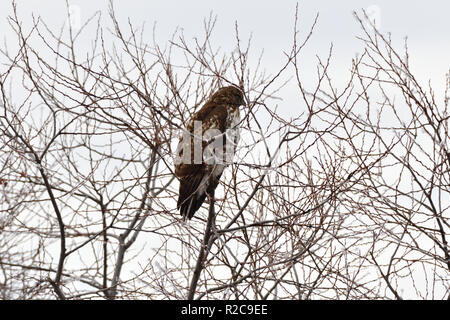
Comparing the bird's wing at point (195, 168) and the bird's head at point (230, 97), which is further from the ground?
the bird's head at point (230, 97)

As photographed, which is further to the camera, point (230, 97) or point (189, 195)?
point (230, 97)

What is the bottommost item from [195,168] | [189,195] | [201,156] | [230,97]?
[189,195]

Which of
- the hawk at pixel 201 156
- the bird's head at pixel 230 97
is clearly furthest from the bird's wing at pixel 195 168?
the bird's head at pixel 230 97

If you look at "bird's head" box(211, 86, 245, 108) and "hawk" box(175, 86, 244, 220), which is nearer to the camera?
"hawk" box(175, 86, 244, 220)

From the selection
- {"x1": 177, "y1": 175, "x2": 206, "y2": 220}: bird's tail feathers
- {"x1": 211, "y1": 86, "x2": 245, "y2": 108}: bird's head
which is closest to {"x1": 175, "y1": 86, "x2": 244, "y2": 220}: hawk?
{"x1": 177, "y1": 175, "x2": 206, "y2": 220}: bird's tail feathers

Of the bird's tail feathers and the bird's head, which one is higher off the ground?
the bird's head

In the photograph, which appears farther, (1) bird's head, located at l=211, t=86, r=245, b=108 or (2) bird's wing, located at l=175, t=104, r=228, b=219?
(1) bird's head, located at l=211, t=86, r=245, b=108

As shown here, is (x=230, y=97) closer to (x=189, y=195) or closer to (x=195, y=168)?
(x=195, y=168)

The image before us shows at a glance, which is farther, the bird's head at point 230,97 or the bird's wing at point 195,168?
the bird's head at point 230,97

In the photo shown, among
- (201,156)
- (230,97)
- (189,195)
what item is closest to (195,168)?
(201,156)

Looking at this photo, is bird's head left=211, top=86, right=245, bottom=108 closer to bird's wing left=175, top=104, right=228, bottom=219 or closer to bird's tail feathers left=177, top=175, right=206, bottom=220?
bird's wing left=175, top=104, right=228, bottom=219

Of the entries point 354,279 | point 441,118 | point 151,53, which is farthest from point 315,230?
point 151,53

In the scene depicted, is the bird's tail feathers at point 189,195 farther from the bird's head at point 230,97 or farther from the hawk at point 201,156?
the bird's head at point 230,97

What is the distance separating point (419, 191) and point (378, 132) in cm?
67
